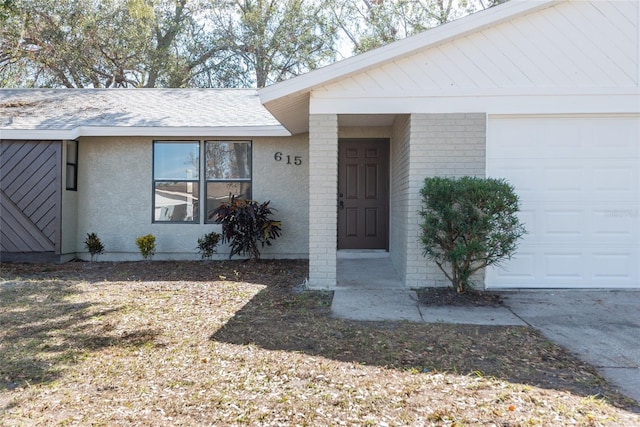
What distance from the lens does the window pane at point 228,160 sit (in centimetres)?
921

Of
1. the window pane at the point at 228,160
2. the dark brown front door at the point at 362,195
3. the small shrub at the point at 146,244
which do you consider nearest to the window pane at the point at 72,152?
the small shrub at the point at 146,244

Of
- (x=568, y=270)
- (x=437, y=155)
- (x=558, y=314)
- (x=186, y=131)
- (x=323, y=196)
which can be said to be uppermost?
(x=186, y=131)

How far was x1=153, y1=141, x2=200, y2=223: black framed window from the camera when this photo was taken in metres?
9.23

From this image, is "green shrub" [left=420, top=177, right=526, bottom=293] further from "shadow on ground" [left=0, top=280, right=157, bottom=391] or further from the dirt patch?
"shadow on ground" [left=0, top=280, right=157, bottom=391]

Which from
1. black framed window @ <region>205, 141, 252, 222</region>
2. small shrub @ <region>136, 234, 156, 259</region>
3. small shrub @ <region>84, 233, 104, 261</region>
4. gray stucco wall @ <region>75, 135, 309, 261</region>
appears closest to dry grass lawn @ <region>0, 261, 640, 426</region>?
small shrub @ <region>136, 234, 156, 259</region>

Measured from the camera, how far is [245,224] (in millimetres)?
8359

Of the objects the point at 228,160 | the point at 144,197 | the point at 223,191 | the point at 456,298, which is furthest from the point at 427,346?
the point at 144,197

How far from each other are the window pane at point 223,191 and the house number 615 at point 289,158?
76 cm

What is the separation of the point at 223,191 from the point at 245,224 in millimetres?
1236

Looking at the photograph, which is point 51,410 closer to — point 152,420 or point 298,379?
point 152,420

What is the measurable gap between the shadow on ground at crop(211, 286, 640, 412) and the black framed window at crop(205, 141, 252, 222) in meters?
4.40

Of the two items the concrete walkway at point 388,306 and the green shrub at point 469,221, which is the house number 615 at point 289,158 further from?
the green shrub at point 469,221

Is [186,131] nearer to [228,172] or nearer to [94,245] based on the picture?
[228,172]

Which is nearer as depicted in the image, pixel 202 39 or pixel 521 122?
pixel 521 122
